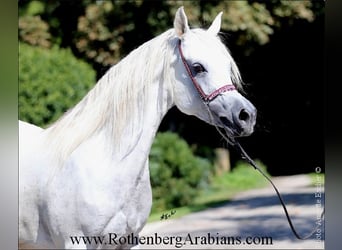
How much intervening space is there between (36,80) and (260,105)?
5.17 feet

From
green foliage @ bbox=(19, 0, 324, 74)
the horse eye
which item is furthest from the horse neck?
green foliage @ bbox=(19, 0, 324, 74)

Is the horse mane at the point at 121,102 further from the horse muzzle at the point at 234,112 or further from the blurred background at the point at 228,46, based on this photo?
the blurred background at the point at 228,46

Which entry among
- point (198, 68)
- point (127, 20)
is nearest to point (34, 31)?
point (127, 20)

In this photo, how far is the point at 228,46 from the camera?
396cm

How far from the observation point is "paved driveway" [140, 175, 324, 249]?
3.81 metres

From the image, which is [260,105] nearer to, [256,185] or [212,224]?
[256,185]

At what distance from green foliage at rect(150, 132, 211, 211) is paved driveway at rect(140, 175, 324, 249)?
286 millimetres

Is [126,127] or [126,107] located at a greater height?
[126,107]

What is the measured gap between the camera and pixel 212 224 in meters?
3.96

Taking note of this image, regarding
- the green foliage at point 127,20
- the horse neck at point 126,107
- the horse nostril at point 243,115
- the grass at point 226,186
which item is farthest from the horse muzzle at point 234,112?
the green foliage at point 127,20

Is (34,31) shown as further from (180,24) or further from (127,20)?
(180,24)

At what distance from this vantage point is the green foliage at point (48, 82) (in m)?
4.08

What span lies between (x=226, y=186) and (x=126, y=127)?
54.4 inches

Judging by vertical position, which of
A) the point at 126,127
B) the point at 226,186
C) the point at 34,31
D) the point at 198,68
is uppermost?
the point at 34,31
